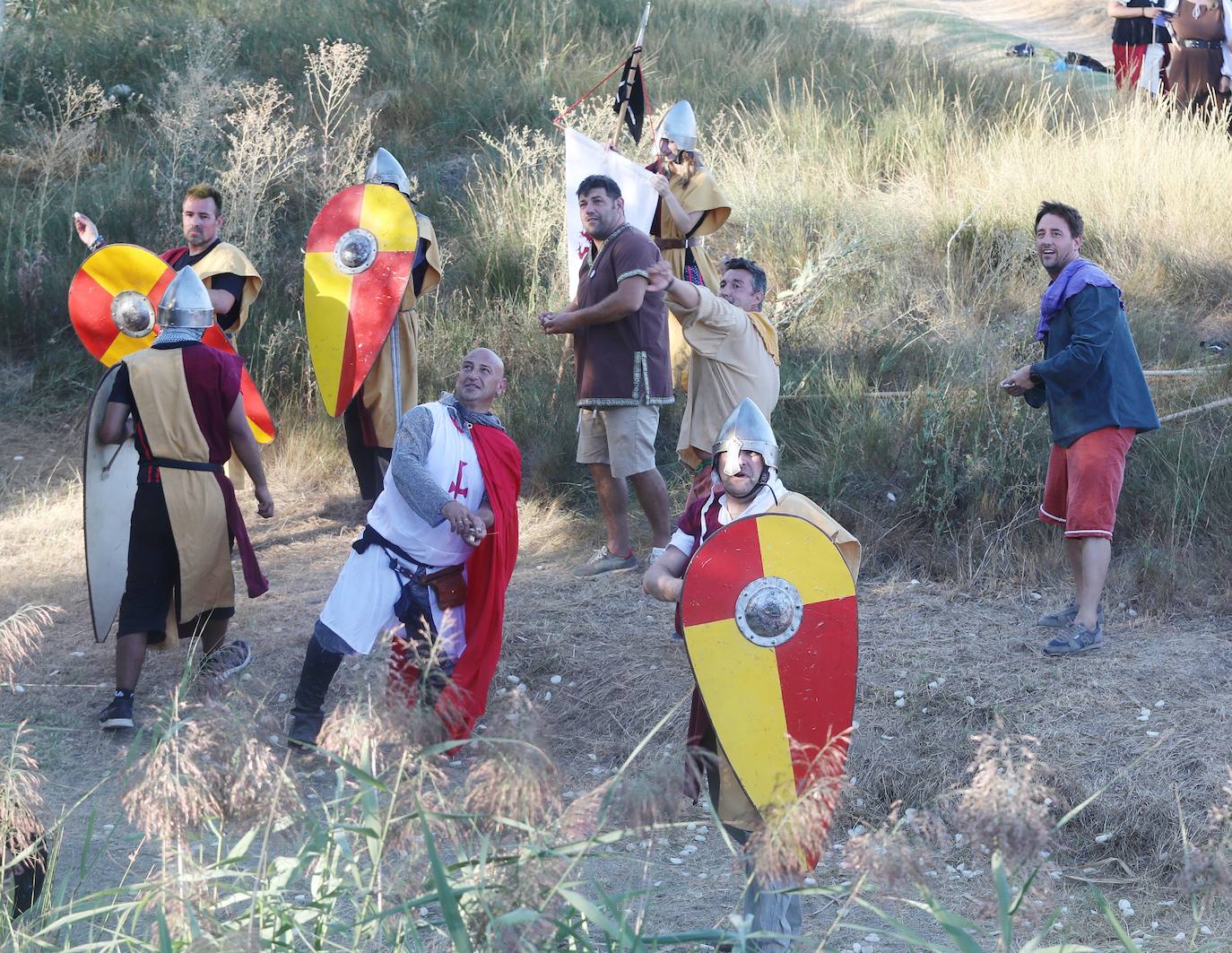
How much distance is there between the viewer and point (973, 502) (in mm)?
5996

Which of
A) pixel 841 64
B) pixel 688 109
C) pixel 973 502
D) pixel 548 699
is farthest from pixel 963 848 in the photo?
pixel 841 64

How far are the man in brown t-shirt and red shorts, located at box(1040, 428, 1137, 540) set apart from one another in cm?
154

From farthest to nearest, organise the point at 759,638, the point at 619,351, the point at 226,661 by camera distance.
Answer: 1. the point at 619,351
2. the point at 226,661
3. the point at 759,638

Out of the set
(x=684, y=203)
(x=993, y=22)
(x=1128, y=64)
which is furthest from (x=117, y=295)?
(x=993, y=22)

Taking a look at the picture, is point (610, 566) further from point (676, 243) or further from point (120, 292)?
point (120, 292)

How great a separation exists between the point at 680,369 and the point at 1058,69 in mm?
7299

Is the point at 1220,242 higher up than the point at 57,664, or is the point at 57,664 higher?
the point at 1220,242

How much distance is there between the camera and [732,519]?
3.47m

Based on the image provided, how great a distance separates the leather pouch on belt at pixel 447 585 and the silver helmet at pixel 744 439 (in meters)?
1.23

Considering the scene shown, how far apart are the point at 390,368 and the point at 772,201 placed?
3069 millimetres

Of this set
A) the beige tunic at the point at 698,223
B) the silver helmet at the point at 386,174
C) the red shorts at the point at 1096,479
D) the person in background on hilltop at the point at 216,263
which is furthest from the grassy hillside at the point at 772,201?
the person in background on hilltop at the point at 216,263

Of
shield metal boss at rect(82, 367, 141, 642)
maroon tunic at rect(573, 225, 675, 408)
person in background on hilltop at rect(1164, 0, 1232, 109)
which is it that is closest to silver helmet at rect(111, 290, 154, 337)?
shield metal boss at rect(82, 367, 141, 642)

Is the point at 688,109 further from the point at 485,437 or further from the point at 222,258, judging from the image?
the point at 485,437

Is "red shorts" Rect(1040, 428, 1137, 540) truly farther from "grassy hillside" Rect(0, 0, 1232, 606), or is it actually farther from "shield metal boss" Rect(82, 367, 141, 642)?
"shield metal boss" Rect(82, 367, 141, 642)
